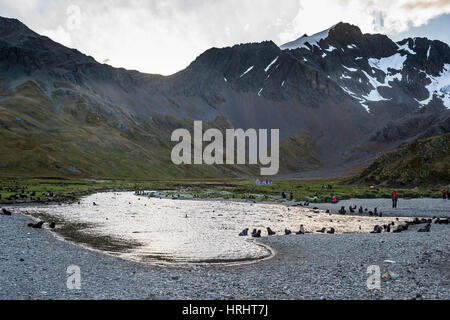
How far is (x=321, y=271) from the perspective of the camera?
19.5 metres

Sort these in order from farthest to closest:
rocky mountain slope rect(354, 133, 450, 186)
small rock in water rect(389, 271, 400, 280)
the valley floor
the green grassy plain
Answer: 1. rocky mountain slope rect(354, 133, 450, 186)
2. the green grassy plain
3. small rock in water rect(389, 271, 400, 280)
4. the valley floor

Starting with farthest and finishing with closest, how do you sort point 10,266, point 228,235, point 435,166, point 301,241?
1. point 435,166
2. point 228,235
3. point 301,241
4. point 10,266

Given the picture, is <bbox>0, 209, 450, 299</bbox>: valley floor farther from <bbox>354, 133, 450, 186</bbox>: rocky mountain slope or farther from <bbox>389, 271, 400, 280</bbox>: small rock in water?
<bbox>354, 133, 450, 186</bbox>: rocky mountain slope

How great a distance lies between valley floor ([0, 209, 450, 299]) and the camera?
1520 centimetres

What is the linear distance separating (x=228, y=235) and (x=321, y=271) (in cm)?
1510

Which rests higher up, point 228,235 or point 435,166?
point 435,166

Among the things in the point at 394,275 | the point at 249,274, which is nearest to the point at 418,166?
the point at 394,275

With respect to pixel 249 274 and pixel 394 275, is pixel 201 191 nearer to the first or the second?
pixel 249 274

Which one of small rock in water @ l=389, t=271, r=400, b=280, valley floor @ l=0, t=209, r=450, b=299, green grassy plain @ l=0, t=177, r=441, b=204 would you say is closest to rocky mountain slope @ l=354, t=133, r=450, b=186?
green grassy plain @ l=0, t=177, r=441, b=204

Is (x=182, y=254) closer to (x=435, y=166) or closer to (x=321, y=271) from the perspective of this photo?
(x=321, y=271)

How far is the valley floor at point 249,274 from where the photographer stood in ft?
49.9

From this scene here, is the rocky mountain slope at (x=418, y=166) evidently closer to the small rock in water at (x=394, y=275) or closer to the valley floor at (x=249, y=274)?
the valley floor at (x=249, y=274)
